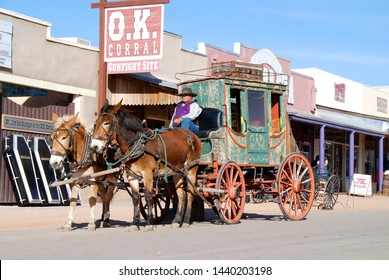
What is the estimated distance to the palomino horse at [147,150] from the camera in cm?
1230

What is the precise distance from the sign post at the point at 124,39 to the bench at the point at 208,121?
6.23 meters

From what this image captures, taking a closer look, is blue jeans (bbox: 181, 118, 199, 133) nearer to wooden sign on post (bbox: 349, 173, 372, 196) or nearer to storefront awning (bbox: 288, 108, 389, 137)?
storefront awning (bbox: 288, 108, 389, 137)

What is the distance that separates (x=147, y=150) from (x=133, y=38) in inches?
360

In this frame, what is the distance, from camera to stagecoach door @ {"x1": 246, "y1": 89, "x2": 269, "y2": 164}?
15.0m

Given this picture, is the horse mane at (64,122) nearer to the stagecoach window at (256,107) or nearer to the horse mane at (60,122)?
the horse mane at (60,122)

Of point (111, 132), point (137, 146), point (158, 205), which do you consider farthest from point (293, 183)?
point (111, 132)

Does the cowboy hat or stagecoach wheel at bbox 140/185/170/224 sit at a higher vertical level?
the cowboy hat

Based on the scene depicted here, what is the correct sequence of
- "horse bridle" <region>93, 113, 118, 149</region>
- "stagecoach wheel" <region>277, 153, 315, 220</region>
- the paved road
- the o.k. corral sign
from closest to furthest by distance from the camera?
the paved road → "horse bridle" <region>93, 113, 118, 149</region> → "stagecoach wheel" <region>277, 153, 315, 220</region> → the o.k. corral sign

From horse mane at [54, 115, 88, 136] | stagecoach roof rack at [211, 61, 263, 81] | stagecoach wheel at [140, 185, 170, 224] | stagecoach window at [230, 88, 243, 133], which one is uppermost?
stagecoach roof rack at [211, 61, 263, 81]

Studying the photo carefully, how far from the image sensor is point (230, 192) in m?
14.2

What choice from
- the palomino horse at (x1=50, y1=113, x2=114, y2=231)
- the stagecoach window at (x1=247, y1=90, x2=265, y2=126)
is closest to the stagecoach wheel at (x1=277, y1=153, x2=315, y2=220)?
the stagecoach window at (x1=247, y1=90, x2=265, y2=126)

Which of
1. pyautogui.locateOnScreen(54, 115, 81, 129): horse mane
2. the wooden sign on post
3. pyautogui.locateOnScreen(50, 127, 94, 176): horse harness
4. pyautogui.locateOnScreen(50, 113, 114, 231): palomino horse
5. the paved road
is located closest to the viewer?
the paved road

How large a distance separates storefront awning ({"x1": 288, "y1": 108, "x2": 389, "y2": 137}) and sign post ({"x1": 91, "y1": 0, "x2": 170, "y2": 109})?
32.9ft

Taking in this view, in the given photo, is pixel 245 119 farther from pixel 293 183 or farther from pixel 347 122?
pixel 347 122
